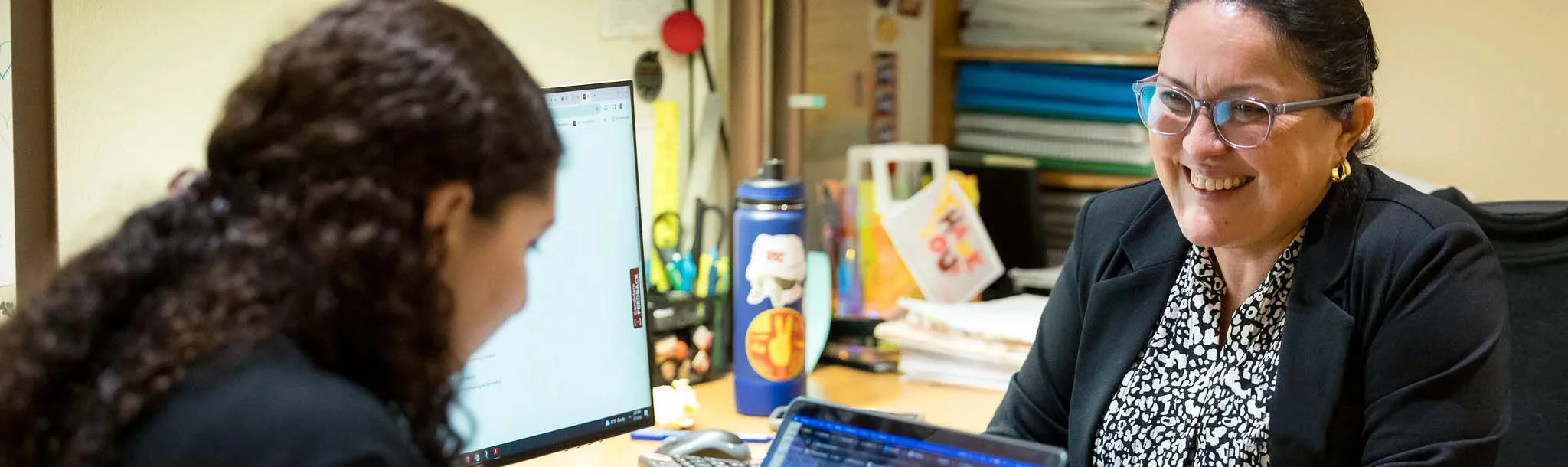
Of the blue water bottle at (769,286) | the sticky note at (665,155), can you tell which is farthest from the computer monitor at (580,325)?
the sticky note at (665,155)

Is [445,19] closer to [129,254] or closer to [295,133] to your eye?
[295,133]

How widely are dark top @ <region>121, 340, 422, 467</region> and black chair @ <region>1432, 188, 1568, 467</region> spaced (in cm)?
136

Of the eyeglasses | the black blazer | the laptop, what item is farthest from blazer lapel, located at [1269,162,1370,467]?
the laptop

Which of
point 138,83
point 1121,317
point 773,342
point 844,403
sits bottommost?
point 844,403

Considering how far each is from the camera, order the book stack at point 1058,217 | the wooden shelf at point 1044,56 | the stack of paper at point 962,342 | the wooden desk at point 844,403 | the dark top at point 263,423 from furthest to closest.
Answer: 1. the book stack at point 1058,217
2. the wooden shelf at point 1044,56
3. the stack of paper at point 962,342
4. the wooden desk at point 844,403
5. the dark top at point 263,423

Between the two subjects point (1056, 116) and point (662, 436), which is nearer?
point (662, 436)

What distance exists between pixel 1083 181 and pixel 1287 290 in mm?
1234

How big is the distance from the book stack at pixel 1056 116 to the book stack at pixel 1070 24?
46 millimetres

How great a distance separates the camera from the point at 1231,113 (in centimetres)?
133

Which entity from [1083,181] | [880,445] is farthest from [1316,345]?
[1083,181]

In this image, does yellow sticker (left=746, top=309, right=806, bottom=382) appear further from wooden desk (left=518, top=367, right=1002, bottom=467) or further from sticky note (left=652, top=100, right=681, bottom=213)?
sticky note (left=652, top=100, right=681, bottom=213)

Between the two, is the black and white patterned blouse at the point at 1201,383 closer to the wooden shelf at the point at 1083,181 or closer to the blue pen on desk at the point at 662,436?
the blue pen on desk at the point at 662,436

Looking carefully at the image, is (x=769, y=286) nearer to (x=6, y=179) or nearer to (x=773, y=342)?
(x=773, y=342)

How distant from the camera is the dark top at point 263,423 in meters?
0.71
